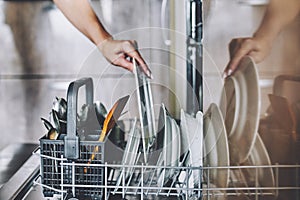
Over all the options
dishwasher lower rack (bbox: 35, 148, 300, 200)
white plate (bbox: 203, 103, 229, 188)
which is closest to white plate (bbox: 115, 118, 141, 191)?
dishwasher lower rack (bbox: 35, 148, 300, 200)

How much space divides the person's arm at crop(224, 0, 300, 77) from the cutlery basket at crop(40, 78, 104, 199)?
236mm

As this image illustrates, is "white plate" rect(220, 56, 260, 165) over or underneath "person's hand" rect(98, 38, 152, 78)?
underneath

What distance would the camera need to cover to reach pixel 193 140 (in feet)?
2.19

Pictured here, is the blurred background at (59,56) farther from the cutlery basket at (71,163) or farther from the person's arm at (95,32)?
the cutlery basket at (71,163)

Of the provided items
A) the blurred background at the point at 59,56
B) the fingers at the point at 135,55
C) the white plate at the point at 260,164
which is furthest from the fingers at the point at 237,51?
the blurred background at the point at 59,56

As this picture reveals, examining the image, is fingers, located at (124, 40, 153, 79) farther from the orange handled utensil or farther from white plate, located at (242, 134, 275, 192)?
white plate, located at (242, 134, 275, 192)

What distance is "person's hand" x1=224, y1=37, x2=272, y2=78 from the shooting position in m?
0.51

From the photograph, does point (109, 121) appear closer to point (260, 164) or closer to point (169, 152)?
point (169, 152)

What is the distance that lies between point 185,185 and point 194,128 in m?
0.10

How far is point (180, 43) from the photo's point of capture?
4.53 feet

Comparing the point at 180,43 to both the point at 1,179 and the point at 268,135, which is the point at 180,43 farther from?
the point at 268,135

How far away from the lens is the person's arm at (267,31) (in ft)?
1.49

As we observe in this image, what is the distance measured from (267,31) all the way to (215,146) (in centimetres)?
20

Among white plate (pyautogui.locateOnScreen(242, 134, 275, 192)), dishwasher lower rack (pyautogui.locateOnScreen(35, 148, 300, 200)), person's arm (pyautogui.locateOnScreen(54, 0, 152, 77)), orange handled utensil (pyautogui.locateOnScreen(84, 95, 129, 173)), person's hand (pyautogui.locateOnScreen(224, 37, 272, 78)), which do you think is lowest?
dishwasher lower rack (pyautogui.locateOnScreen(35, 148, 300, 200))
